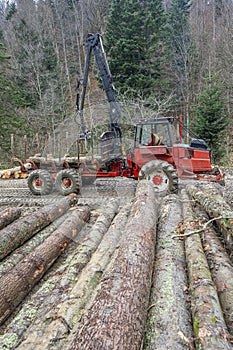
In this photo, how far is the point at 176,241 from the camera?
371cm

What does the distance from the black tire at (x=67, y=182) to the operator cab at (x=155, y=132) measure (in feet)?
6.86

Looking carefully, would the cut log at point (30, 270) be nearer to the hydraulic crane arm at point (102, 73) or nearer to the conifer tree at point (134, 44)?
the hydraulic crane arm at point (102, 73)

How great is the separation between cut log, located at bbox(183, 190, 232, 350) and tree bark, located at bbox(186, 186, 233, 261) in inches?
17.2

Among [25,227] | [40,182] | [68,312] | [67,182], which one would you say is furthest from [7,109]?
[68,312]

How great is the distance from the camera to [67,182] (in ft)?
26.1

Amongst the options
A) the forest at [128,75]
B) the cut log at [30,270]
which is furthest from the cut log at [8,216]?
the forest at [128,75]

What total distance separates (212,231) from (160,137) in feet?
12.9

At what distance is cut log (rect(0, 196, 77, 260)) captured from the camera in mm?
4133

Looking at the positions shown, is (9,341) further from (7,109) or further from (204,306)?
(7,109)

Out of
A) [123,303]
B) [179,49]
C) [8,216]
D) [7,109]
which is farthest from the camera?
[179,49]

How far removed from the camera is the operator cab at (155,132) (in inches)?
282

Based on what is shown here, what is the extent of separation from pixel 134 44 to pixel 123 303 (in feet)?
60.6

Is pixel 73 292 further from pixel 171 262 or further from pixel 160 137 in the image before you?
pixel 160 137

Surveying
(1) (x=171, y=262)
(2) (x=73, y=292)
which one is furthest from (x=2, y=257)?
(1) (x=171, y=262)
